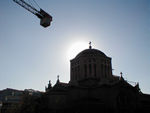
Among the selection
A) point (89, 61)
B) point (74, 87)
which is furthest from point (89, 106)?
point (89, 61)

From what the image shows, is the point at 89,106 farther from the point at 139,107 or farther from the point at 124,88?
the point at 139,107

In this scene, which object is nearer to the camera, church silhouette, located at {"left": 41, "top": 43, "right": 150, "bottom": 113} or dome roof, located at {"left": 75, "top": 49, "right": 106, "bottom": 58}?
church silhouette, located at {"left": 41, "top": 43, "right": 150, "bottom": 113}

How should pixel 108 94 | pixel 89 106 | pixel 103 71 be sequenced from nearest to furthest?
pixel 89 106
pixel 108 94
pixel 103 71

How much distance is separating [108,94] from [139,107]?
837cm

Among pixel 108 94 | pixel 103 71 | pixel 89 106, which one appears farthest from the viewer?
pixel 103 71

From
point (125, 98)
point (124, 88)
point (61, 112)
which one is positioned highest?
point (124, 88)

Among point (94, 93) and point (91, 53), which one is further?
point (91, 53)

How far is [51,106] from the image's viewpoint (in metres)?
34.6

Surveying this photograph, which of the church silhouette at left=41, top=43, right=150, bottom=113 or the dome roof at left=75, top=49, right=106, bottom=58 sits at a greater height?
the dome roof at left=75, top=49, right=106, bottom=58

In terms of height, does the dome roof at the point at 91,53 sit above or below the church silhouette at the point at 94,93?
above

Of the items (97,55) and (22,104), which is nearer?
(22,104)

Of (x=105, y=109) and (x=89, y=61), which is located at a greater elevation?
(x=89, y=61)

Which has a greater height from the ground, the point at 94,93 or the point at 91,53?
the point at 91,53

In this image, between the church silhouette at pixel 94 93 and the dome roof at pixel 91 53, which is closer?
the church silhouette at pixel 94 93
